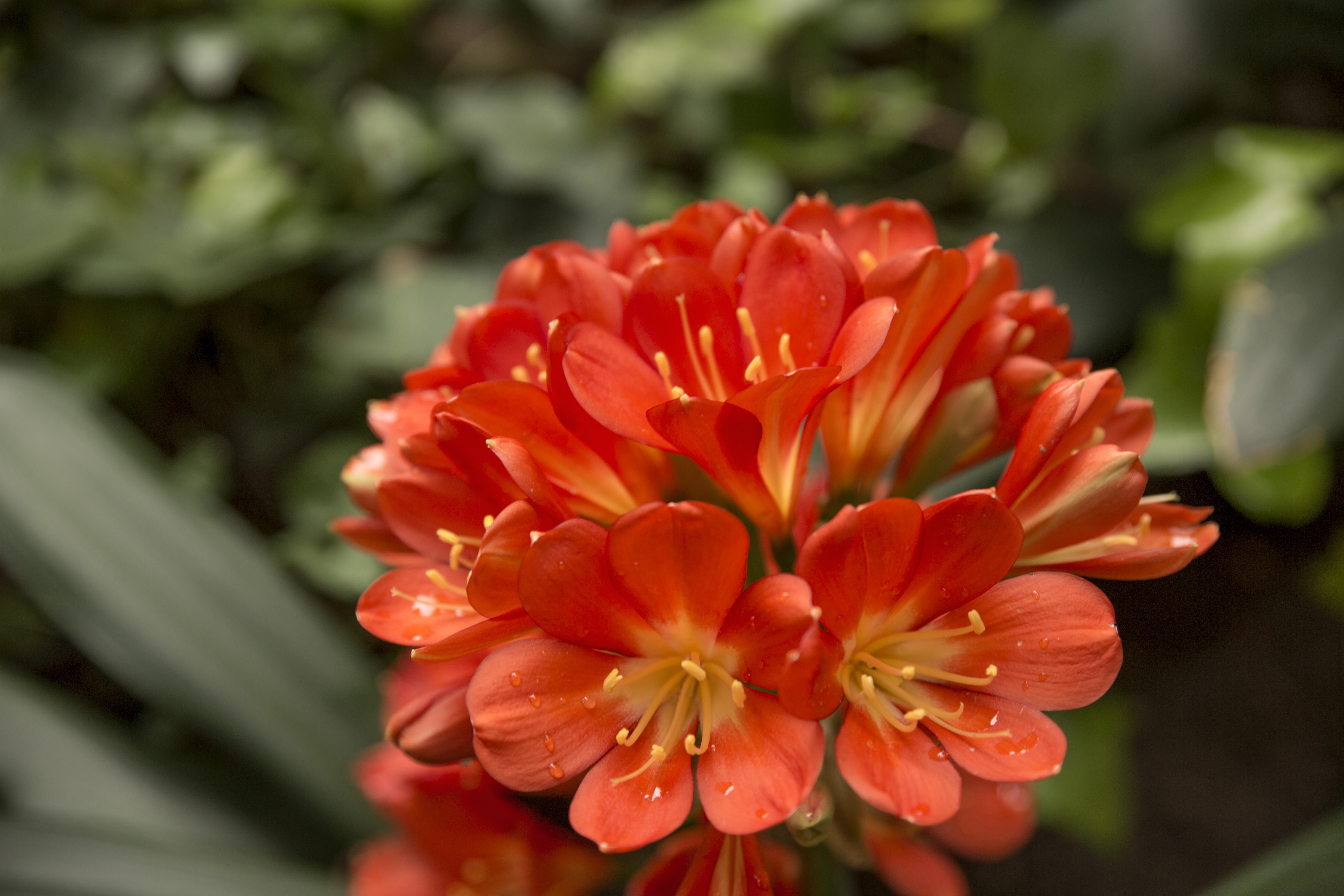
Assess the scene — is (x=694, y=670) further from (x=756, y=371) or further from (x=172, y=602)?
(x=172, y=602)

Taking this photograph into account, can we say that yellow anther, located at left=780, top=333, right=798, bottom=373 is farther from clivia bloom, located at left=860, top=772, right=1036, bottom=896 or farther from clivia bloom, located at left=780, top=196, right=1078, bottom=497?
clivia bloom, located at left=860, top=772, right=1036, bottom=896

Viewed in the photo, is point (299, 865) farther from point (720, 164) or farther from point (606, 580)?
point (720, 164)

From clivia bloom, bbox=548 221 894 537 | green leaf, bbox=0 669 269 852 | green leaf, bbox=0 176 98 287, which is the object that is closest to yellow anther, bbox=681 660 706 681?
clivia bloom, bbox=548 221 894 537

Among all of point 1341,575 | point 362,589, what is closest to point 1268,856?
point 1341,575

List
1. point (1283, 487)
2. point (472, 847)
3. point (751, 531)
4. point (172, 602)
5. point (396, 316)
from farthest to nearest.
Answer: point (396, 316)
point (172, 602)
point (1283, 487)
point (472, 847)
point (751, 531)

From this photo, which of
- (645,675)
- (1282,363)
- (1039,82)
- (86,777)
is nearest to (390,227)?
(86,777)

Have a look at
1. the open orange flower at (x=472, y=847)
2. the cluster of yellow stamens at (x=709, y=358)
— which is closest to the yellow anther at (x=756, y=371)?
the cluster of yellow stamens at (x=709, y=358)

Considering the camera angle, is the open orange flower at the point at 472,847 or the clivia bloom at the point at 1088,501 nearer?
the clivia bloom at the point at 1088,501

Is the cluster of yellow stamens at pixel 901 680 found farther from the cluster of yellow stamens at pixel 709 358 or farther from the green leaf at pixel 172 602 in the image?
the green leaf at pixel 172 602
